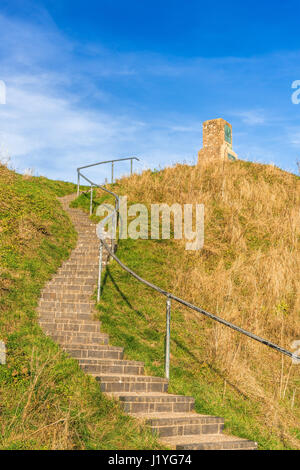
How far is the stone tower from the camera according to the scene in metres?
18.6

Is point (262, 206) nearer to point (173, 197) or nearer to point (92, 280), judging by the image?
point (173, 197)

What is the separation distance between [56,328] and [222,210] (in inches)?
286

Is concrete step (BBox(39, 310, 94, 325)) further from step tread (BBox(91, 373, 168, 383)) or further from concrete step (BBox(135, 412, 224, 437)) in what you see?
concrete step (BBox(135, 412, 224, 437))

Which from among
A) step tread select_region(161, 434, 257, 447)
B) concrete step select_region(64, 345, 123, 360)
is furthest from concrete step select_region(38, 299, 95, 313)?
step tread select_region(161, 434, 257, 447)

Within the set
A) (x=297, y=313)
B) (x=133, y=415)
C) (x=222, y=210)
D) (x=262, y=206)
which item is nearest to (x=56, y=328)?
(x=133, y=415)

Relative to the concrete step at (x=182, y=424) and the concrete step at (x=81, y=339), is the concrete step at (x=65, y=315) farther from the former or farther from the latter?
the concrete step at (x=182, y=424)

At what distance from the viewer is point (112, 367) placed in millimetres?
6719

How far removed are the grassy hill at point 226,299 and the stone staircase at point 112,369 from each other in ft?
0.91

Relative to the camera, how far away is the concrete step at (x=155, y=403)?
5607 millimetres

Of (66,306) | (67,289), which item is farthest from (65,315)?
(67,289)

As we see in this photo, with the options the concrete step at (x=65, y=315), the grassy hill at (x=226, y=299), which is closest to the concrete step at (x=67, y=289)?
the grassy hill at (x=226, y=299)

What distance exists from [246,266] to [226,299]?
5.38ft

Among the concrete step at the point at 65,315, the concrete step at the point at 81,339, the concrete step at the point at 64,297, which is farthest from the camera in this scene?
the concrete step at the point at 64,297

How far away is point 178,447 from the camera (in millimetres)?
4750
